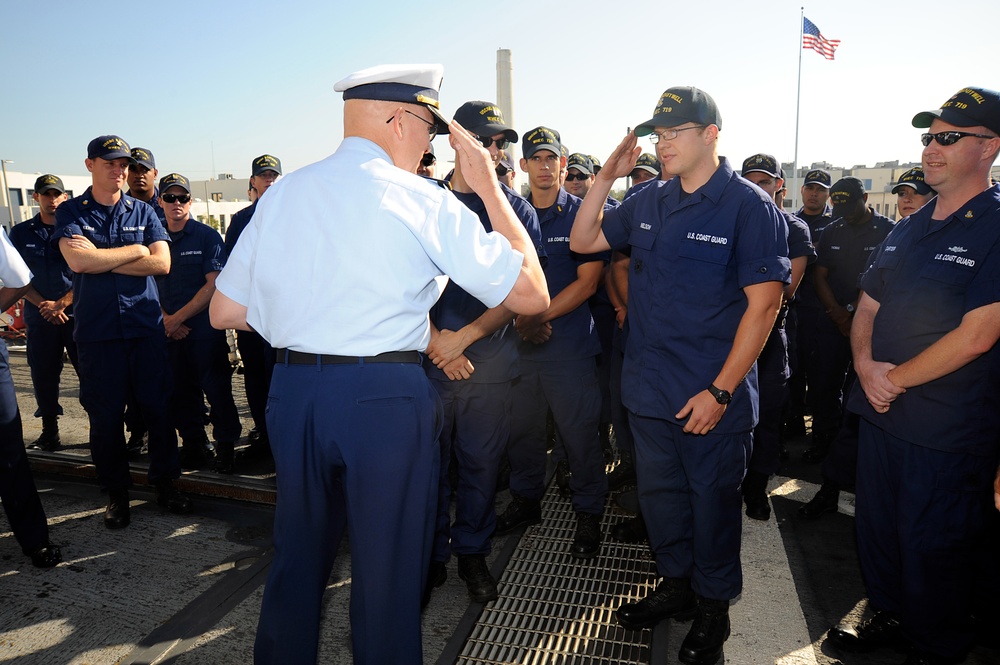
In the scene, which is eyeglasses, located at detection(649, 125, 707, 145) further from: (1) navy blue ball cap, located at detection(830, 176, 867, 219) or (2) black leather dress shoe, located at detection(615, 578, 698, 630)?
(1) navy blue ball cap, located at detection(830, 176, 867, 219)

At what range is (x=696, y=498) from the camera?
8.61ft

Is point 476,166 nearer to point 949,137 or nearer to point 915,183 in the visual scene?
point 949,137

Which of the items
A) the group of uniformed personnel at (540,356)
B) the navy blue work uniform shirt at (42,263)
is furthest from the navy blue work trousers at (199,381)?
the navy blue work uniform shirt at (42,263)

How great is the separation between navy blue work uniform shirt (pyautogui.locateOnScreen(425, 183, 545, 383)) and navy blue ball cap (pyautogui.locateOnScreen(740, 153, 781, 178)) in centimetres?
251

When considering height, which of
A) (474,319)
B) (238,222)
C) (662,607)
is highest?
(238,222)

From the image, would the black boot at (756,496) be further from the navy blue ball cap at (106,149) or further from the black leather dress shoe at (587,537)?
the navy blue ball cap at (106,149)

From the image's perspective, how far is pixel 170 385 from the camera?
4090 millimetres

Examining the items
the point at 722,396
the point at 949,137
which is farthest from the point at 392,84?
the point at 949,137

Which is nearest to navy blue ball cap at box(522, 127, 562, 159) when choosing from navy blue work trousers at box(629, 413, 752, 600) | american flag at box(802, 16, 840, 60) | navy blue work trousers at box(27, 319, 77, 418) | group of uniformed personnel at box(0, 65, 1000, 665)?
group of uniformed personnel at box(0, 65, 1000, 665)

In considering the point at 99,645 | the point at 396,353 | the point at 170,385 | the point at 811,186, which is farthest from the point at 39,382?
the point at 811,186

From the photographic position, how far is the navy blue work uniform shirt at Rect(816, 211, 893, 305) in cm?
498

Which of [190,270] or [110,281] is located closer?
[110,281]

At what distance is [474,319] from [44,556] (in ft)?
8.58

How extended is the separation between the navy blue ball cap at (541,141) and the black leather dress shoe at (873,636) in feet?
9.57
